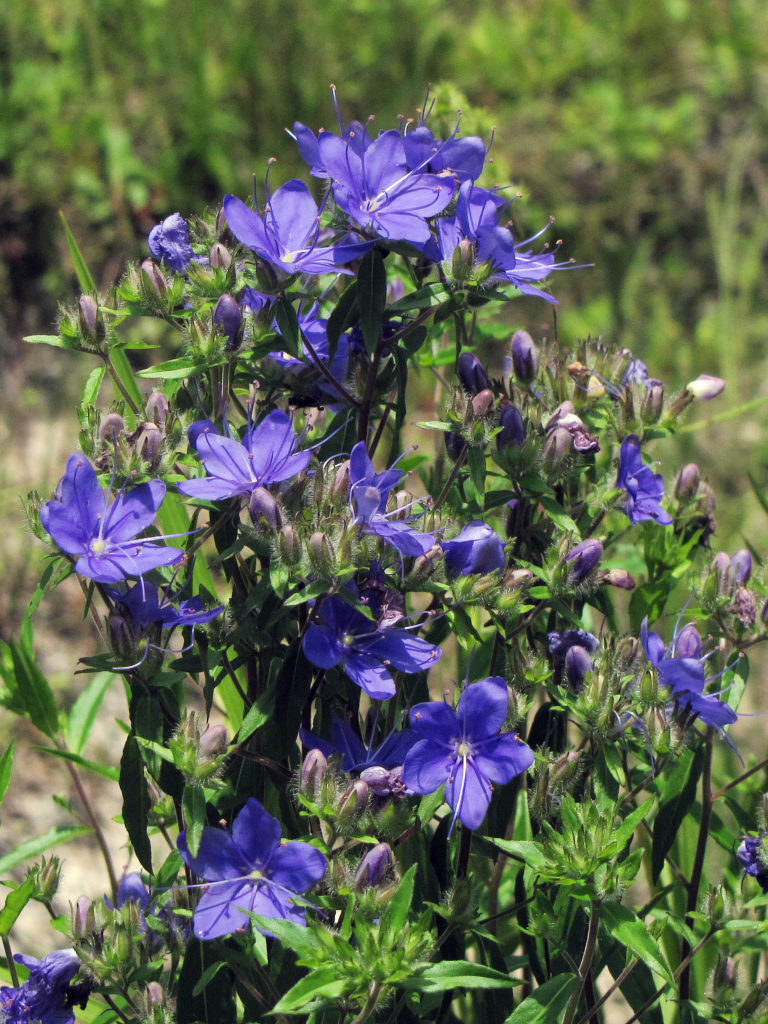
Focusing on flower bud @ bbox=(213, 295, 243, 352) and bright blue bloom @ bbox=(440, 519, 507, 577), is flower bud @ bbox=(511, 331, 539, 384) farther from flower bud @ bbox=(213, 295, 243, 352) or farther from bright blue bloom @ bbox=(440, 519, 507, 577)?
flower bud @ bbox=(213, 295, 243, 352)

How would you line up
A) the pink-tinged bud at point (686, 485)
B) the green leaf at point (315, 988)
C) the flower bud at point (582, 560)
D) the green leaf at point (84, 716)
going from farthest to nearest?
1. the green leaf at point (84, 716)
2. the pink-tinged bud at point (686, 485)
3. the flower bud at point (582, 560)
4. the green leaf at point (315, 988)

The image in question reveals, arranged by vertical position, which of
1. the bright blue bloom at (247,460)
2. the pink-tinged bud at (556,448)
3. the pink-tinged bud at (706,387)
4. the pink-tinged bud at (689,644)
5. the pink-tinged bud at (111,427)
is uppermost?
the pink-tinged bud at (111,427)

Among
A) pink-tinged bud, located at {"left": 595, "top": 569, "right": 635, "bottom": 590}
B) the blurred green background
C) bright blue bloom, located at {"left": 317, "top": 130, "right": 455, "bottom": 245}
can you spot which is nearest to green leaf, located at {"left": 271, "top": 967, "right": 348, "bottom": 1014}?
pink-tinged bud, located at {"left": 595, "top": 569, "right": 635, "bottom": 590}

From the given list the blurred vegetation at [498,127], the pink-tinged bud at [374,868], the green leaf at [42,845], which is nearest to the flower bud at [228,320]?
the pink-tinged bud at [374,868]

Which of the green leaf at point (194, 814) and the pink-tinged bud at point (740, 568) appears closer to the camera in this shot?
the green leaf at point (194, 814)

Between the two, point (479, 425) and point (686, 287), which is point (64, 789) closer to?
point (479, 425)

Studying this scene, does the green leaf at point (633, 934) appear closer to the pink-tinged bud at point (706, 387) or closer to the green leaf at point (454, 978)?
the green leaf at point (454, 978)
